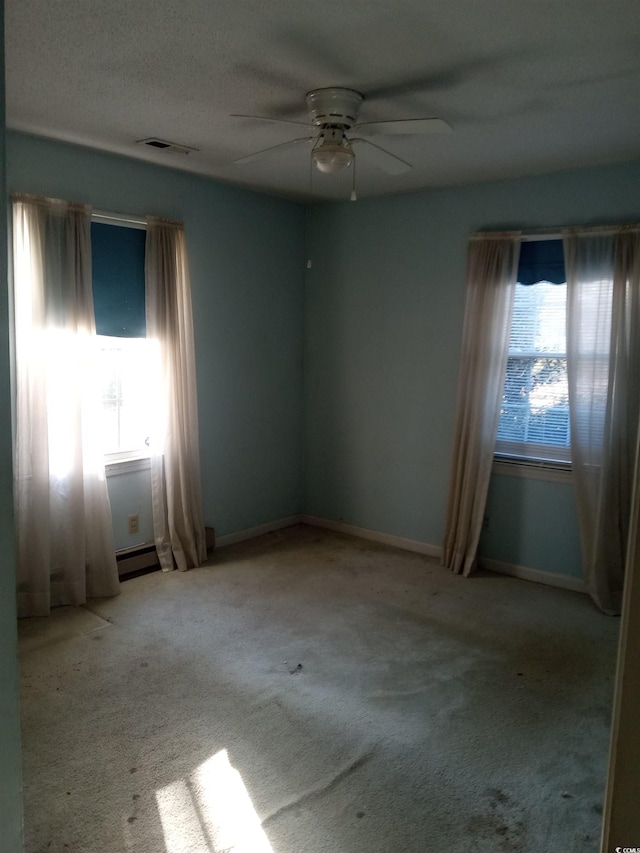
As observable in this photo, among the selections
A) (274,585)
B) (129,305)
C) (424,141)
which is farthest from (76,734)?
(424,141)

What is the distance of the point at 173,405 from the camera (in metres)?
4.14

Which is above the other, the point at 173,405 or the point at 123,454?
the point at 173,405

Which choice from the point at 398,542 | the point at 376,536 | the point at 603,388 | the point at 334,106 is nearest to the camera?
the point at 334,106

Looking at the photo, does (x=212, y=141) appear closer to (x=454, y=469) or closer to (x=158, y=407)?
(x=158, y=407)

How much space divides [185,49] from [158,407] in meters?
2.29

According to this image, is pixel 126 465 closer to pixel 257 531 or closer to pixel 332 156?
pixel 257 531

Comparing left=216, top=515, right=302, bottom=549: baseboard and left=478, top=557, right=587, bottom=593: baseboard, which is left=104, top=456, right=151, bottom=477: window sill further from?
left=478, top=557, right=587, bottom=593: baseboard

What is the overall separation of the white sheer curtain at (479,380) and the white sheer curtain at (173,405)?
179cm

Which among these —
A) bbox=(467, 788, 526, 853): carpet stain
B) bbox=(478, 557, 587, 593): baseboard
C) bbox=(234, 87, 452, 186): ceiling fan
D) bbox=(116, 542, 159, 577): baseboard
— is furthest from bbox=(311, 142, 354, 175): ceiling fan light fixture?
bbox=(478, 557, 587, 593): baseboard

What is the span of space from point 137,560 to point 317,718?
1907 millimetres

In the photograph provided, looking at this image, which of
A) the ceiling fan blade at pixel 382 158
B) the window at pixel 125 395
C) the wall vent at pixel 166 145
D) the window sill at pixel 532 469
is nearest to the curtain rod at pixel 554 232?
the ceiling fan blade at pixel 382 158

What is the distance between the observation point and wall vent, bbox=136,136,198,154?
340 cm

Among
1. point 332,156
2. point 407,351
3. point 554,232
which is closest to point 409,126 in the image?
point 332,156

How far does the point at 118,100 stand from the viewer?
9.12ft
